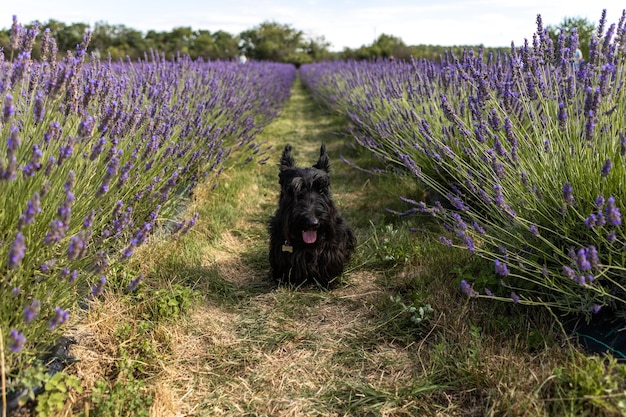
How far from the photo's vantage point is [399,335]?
7.57 ft

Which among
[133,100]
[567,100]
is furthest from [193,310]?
[567,100]

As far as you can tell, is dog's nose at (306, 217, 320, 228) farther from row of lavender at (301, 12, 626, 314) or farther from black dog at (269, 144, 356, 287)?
row of lavender at (301, 12, 626, 314)

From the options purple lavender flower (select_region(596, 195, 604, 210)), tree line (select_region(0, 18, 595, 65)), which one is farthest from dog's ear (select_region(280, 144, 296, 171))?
tree line (select_region(0, 18, 595, 65))

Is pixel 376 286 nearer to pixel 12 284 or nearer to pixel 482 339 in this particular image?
pixel 482 339

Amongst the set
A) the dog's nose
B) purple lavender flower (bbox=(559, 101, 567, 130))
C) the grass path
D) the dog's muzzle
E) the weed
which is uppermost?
purple lavender flower (bbox=(559, 101, 567, 130))

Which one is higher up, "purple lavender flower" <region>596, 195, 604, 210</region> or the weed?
"purple lavender flower" <region>596, 195, 604, 210</region>

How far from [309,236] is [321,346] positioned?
0.74 meters

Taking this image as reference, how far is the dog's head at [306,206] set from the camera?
270 cm

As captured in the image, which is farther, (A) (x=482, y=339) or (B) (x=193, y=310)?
(B) (x=193, y=310)

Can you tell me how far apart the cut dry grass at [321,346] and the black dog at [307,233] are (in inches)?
5.7

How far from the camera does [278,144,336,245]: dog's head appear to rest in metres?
2.70

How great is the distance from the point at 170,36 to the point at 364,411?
53.2 metres

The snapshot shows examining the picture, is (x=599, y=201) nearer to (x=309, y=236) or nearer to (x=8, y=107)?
(x=309, y=236)

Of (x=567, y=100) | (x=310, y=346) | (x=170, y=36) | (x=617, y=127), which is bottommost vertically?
(x=310, y=346)
